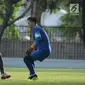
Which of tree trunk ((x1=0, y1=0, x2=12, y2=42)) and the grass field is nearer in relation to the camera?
the grass field

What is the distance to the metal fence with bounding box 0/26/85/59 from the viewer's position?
34094 millimetres

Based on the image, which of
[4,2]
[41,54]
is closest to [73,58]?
[4,2]

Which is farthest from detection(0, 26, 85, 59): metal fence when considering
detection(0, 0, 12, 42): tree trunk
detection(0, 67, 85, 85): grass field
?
detection(0, 67, 85, 85): grass field

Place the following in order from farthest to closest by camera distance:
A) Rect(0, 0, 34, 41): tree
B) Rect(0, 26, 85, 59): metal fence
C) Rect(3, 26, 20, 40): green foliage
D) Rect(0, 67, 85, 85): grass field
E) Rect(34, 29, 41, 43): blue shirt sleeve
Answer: Rect(3, 26, 20, 40): green foliage, Rect(0, 0, 34, 41): tree, Rect(0, 26, 85, 59): metal fence, Rect(34, 29, 41, 43): blue shirt sleeve, Rect(0, 67, 85, 85): grass field

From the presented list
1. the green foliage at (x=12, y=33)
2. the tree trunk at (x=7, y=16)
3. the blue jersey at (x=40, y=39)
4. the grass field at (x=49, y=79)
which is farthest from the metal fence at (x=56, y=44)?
the blue jersey at (x=40, y=39)

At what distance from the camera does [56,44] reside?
1356 inches

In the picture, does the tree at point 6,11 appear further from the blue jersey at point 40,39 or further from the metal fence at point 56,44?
the blue jersey at point 40,39

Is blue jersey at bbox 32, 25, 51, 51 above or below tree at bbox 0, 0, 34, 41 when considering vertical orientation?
below

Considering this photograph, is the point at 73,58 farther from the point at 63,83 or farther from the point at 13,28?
the point at 63,83

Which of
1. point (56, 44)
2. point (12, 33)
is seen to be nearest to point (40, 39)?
point (56, 44)

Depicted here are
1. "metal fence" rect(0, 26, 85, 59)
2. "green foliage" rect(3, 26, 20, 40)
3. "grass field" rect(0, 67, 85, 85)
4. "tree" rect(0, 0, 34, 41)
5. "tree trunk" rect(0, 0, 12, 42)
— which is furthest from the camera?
"green foliage" rect(3, 26, 20, 40)

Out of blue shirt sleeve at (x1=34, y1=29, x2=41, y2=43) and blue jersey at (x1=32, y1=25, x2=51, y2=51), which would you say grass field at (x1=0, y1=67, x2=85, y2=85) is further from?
blue shirt sleeve at (x1=34, y1=29, x2=41, y2=43)

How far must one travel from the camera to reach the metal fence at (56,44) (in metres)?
34.1

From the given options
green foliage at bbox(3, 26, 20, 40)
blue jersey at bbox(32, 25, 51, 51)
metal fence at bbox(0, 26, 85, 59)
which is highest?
blue jersey at bbox(32, 25, 51, 51)
